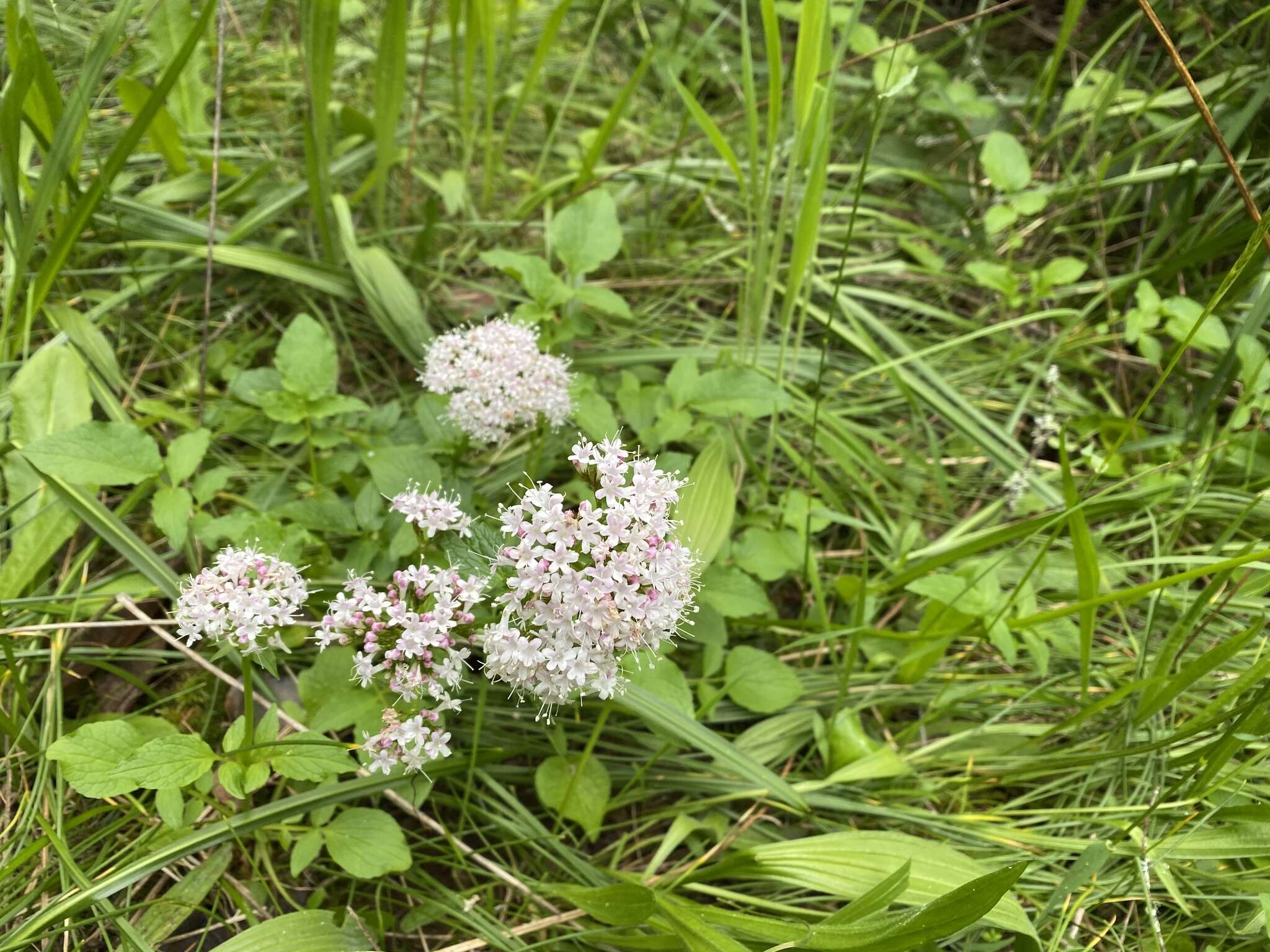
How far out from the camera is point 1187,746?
6.42ft

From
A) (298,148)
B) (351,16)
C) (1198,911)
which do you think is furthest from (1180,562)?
(351,16)

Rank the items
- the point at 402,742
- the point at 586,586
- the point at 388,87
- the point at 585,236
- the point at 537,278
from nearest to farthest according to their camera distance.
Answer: the point at 586,586 → the point at 402,742 → the point at 537,278 → the point at 585,236 → the point at 388,87

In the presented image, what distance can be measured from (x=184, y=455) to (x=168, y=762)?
2.36 ft

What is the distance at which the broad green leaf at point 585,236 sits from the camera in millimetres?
2293

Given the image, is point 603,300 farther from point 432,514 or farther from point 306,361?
point 432,514

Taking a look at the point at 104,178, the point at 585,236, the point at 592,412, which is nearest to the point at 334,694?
the point at 592,412

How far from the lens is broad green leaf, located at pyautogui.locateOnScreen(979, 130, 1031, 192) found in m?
2.80

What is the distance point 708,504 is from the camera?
6.61ft

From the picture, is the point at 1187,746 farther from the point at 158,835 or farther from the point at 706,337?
the point at 158,835

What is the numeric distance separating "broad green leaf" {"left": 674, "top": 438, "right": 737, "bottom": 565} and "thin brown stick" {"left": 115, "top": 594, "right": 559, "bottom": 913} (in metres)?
0.79

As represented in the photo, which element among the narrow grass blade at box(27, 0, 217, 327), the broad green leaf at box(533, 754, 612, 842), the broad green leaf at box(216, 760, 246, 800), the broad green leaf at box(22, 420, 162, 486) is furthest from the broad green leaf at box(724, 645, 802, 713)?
the narrow grass blade at box(27, 0, 217, 327)

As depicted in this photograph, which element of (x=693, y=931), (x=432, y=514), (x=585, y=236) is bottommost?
(x=693, y=931)

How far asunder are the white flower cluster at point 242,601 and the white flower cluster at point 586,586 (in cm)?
38

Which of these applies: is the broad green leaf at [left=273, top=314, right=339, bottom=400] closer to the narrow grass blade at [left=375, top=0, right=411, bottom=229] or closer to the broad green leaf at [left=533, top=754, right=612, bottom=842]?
the narrow grass blade at [left=375, top=0, right=411, bottom=229]
